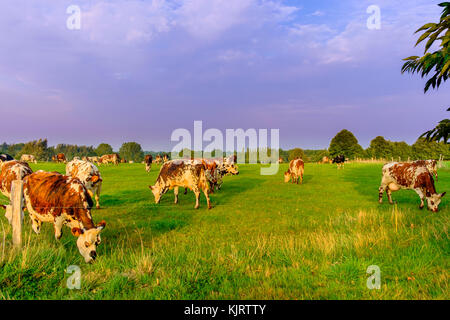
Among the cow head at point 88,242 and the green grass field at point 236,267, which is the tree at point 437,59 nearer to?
the green grass field at point 236,267

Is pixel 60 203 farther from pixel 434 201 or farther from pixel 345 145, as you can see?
pixel 345 145

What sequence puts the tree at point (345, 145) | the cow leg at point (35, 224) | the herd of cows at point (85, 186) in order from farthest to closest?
the tree at point (345, 145) < the cow leg at point (35, 224) < the herd of cows at point (85, 186)

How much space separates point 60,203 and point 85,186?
2.91m

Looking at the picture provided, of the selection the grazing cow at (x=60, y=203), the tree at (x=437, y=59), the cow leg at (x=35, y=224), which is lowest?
the cow leg at (x=35, y=224)

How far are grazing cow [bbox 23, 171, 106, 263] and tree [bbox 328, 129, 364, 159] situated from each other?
3507 inches

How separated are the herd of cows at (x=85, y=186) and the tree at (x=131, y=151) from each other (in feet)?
471

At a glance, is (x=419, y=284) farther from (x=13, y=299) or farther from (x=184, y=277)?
(x=13, y=299)

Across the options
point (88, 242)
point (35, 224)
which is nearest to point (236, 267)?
point (88, 242)

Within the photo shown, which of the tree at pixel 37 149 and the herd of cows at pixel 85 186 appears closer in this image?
the herd of cows at pixel 85 186

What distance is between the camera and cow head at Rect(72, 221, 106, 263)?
18.0 feet

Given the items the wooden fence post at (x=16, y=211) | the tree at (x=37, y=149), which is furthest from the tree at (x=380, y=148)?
the tree at (x=37, y=149)

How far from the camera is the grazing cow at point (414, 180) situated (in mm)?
11156

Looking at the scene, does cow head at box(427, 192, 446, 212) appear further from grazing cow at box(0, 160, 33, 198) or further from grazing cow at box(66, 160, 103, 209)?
grazing cow at box(0, 160, 33, 198)

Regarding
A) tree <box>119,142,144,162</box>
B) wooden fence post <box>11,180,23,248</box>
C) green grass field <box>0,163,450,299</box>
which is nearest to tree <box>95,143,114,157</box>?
tree <box>119,142,144,162</box>
